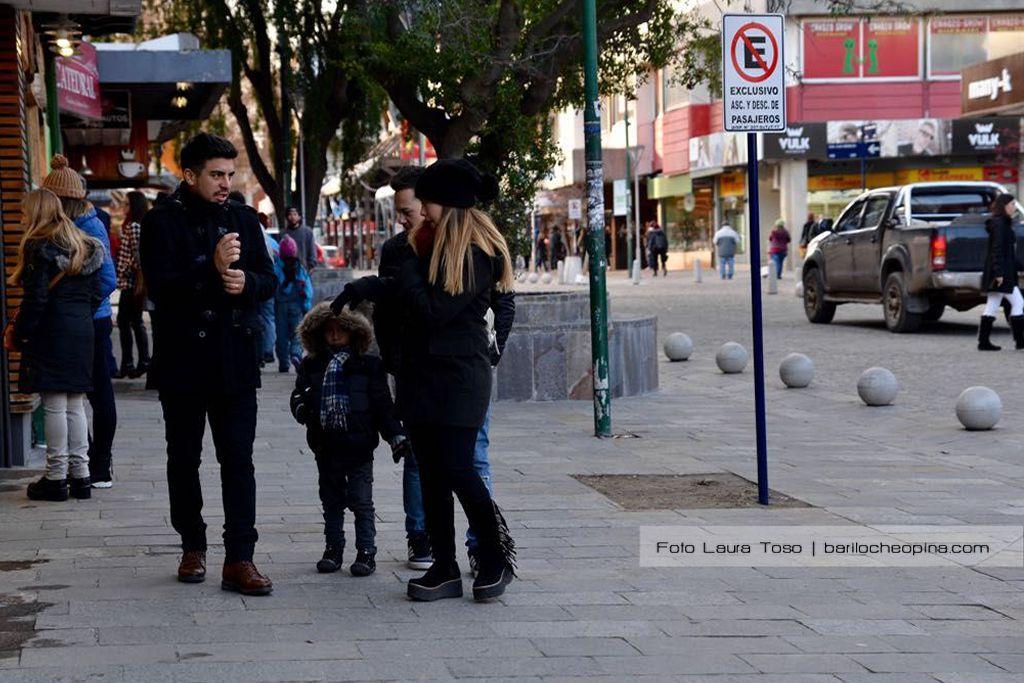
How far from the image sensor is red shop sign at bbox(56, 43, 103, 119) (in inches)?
649

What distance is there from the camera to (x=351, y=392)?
686cm

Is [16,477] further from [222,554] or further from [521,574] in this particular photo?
[521,574]

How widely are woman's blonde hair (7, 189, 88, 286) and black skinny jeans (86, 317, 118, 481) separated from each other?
536mm

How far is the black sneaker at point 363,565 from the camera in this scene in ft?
22.5

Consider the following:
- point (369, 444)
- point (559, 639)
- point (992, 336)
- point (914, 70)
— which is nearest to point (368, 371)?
point (369, 444)

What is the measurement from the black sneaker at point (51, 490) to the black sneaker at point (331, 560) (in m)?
2.40

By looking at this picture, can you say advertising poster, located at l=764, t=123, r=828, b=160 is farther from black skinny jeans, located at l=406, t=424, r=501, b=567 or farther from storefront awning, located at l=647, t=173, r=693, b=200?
black skinny jeans, located at l=406, t=424, r=501, b=567

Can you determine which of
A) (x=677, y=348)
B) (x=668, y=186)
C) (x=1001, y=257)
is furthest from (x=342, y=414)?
(x=668, y=186)

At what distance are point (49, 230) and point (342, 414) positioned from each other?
Answer: 2640 mm

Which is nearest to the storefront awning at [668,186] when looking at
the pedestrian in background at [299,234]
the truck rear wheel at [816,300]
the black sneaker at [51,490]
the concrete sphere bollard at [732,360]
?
the truck rear wheel at [816,300]

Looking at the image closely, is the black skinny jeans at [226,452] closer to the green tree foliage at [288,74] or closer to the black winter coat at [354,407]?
the black winter coat at [354,407]

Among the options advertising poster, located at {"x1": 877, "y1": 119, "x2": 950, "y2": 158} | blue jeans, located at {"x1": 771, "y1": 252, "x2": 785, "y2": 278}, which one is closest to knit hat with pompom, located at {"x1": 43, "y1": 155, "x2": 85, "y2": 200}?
blue jeans, located at {"x1": 771, "y1": 252, "x2": 785, "y2": 278}

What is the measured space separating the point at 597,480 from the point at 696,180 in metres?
50.3

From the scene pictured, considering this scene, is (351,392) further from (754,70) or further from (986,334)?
(986,334)
